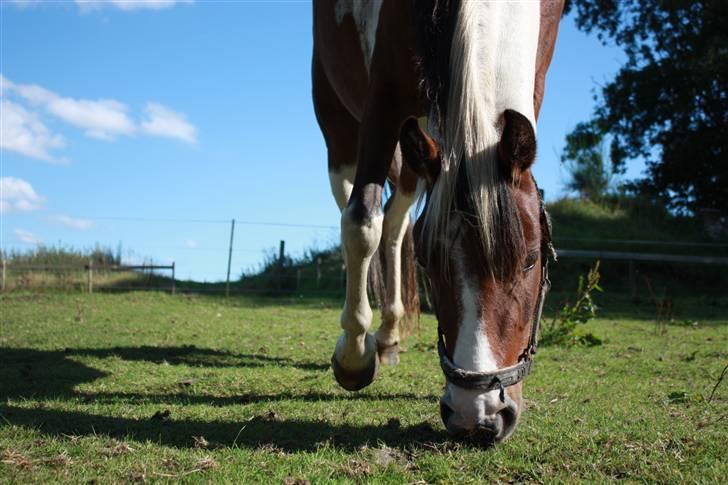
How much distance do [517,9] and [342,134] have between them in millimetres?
2290

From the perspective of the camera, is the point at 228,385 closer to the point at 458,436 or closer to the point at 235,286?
the point at 458,436

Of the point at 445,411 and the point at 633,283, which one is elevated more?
the point at 633,283

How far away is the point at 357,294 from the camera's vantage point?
3.60m

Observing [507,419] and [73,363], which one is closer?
[507,419]

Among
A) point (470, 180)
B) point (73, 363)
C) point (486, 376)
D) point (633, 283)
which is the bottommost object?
point (73, 363)

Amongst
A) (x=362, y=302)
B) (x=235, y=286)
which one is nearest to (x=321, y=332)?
(x=362, y=302)

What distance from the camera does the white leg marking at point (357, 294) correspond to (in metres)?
3.40

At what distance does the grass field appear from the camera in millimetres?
2201

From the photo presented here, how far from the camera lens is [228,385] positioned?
384 cm

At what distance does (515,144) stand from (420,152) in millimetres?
407

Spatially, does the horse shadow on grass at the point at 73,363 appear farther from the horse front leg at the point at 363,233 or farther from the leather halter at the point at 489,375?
the leather halter at the point at 489,375

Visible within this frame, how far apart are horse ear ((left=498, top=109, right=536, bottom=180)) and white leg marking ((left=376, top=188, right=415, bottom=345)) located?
2.43 m

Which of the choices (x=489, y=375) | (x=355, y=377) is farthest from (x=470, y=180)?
(x=355, y=377)

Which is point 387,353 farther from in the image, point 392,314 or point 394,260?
point 394,260
